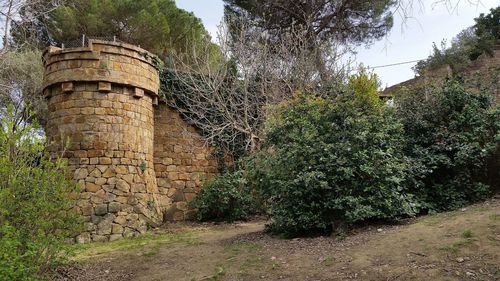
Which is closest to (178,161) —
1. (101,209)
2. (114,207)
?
(114,207)

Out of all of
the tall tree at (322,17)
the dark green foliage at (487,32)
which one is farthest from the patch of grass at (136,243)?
the dark green foliage at (487,32)

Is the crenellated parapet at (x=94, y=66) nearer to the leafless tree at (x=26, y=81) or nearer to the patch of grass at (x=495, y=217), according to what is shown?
the leafless tree at (x=26, y=81)

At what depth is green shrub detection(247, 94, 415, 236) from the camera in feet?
19.3

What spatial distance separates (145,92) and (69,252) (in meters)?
6.04

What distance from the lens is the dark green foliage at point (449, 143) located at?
6.52 metres

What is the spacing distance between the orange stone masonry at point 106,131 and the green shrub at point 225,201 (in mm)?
1191

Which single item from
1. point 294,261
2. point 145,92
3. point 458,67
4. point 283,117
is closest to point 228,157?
point 145,92

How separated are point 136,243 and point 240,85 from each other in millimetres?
5989

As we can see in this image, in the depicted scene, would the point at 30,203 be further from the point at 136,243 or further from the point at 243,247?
the point at 136,243

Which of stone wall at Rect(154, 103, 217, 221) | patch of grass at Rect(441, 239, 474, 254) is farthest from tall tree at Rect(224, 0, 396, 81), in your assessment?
patch of grass at Rect(441, 239, 474, 254)

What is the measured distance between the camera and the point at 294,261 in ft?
15.7

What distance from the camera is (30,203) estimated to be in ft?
13.6

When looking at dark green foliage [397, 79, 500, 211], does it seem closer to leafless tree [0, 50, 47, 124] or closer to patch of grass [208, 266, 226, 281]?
patch of grass [208, 266, 226, 281]

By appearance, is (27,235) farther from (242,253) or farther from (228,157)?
(228,157)
